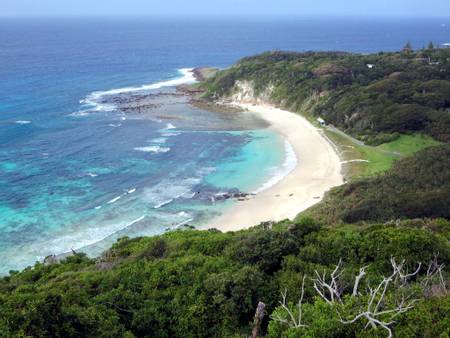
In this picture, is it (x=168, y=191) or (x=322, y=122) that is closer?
(x=168, y=191)

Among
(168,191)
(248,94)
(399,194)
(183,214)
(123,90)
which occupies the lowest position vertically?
(183,214)

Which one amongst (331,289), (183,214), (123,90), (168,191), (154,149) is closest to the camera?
(331,289)

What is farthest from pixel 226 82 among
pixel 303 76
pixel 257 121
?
pixel 257 121

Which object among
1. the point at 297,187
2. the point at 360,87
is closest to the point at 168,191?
the point at 297,187

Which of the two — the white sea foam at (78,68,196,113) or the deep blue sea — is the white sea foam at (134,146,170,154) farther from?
the white sea foam at (78,68,196,113)

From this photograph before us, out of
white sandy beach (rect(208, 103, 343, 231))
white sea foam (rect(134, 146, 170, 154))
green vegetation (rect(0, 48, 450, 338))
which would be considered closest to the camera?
green vegetation (rect(0, 48, 450, 338))

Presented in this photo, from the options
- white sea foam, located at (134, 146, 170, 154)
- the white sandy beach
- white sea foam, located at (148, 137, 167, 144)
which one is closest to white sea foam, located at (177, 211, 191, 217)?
the white sandy beach

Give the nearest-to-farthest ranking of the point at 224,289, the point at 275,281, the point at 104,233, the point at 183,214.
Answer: the point at 224,289, the point at 275,281, the point at 104,233, the point at 183,214

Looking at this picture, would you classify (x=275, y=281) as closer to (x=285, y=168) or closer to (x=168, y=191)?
(x=168, y=191)
